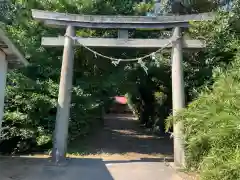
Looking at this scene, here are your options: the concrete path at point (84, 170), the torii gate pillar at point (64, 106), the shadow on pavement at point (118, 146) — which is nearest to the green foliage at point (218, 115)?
the concrete path at point (84, 170)

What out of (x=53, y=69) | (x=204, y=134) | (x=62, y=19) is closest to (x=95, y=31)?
(x=53, y=69)

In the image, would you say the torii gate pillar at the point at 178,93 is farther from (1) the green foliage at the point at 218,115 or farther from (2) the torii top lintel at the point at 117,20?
(1) the green foliage at the point at 218,115

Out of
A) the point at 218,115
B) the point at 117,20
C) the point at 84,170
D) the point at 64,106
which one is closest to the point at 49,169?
the point at 84,170

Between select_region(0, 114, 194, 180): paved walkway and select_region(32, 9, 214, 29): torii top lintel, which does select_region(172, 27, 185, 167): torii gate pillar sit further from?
select_region(0, 114, 194, 180): paved walkway

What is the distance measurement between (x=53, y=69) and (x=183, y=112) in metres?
6.04

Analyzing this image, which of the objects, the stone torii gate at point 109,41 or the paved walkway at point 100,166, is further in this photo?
the stone torii gate at point 109,41

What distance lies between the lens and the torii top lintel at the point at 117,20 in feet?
30.0

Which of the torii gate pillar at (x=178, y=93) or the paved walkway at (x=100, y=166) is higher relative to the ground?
the torii gate pillar at (x=178, y=93)

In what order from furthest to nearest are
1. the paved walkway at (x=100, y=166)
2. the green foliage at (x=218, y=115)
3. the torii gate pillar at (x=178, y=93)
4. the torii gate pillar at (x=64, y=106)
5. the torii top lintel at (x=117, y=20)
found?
the torii top lintel at (x=117, y=20), the torii gate pillar at (x=64, y=106), the torii gate pillar at (x=178, y=93), the paved walkway at (x=100, y=166), the green foliage at (x=218, y=115)

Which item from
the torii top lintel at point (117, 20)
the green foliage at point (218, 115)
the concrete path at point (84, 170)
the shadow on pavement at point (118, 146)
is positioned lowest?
the shadow on pavement at point (118, 146)

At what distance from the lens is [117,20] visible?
9.20 m

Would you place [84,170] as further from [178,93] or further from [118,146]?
[118,146]

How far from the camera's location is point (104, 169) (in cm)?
803

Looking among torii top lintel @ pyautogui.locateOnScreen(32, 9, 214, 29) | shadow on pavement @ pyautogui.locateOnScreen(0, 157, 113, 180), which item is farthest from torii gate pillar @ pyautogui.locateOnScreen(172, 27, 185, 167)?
shadow on pavement @ pyautogui.locateOnScreen(0, 157, 113, 180)
